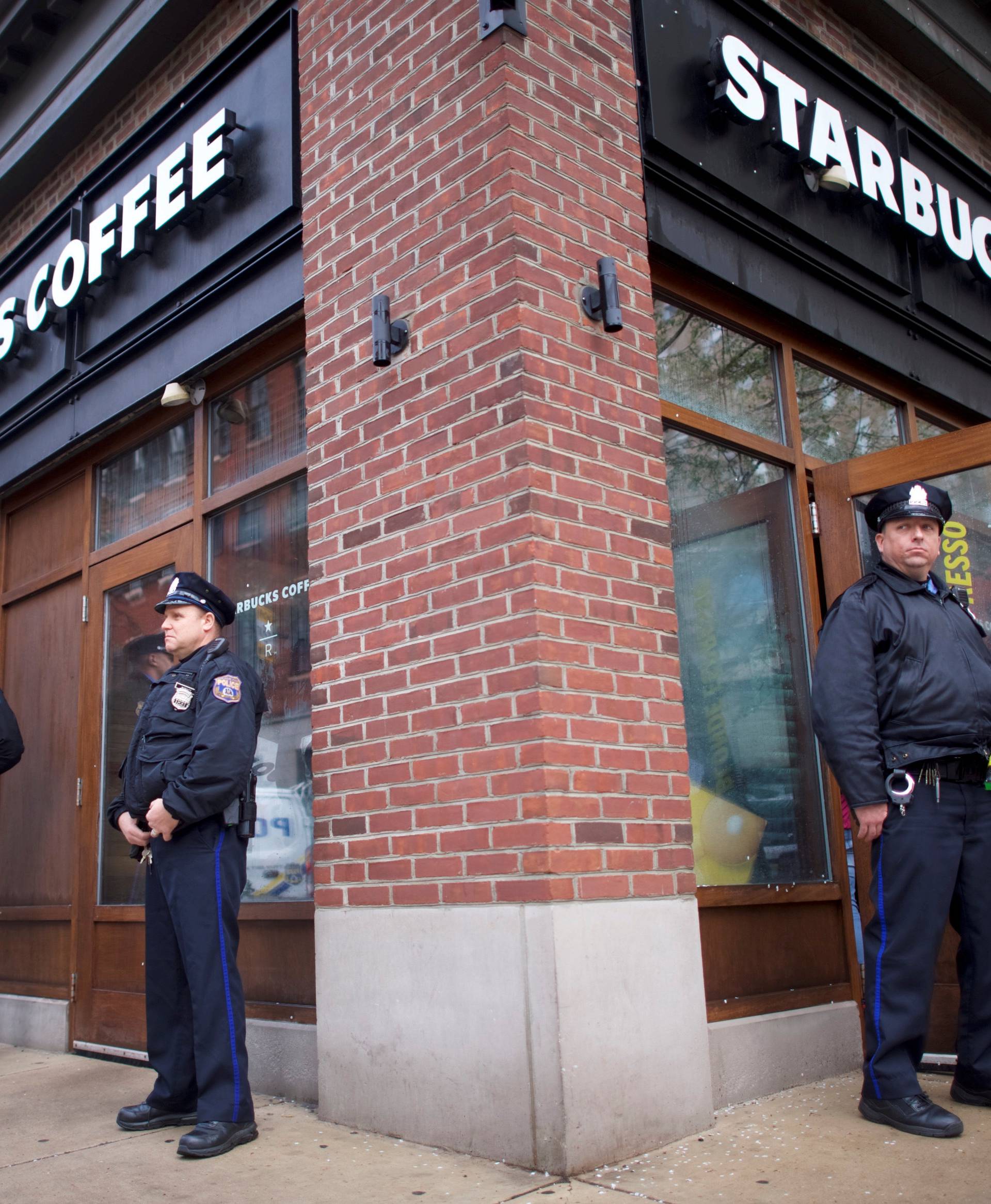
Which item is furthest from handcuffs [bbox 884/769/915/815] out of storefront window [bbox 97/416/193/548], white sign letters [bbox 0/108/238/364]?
white sign letters [bbox 0/108/238/364]

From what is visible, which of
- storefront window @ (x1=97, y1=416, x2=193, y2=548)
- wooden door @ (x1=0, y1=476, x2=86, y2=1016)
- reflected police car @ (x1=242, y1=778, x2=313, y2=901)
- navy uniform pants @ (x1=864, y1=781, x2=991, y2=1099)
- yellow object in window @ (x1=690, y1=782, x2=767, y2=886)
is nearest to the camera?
navy uniform pants @ (x1=864, y1=781, x2=991, y2=1099)

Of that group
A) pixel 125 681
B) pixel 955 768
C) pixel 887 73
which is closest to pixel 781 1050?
pixel 955 768

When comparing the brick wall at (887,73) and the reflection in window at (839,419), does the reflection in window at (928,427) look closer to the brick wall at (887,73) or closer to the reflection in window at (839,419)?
the reflection in window at (839,419)

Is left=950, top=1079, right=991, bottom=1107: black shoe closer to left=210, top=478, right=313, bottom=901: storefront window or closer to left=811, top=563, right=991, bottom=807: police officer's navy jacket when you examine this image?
left=811, top=563, right=991, bottom=807: police officer's navy jacket

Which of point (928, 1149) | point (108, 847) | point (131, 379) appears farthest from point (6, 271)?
point (928, 1149)

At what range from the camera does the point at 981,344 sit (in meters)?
6.41

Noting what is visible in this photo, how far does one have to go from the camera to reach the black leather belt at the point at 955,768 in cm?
368

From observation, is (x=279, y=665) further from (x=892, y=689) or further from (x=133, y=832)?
(x=892, y=689)

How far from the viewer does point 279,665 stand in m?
5.17

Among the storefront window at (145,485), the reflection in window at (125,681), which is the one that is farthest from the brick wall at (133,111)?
the reflection in window at (125,681)

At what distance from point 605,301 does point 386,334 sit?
2.69 ft

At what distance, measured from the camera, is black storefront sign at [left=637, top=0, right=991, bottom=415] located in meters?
4.78

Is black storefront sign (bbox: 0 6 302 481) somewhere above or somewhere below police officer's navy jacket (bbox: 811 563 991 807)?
above

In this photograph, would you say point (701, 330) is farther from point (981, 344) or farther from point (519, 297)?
point (981, 344)
